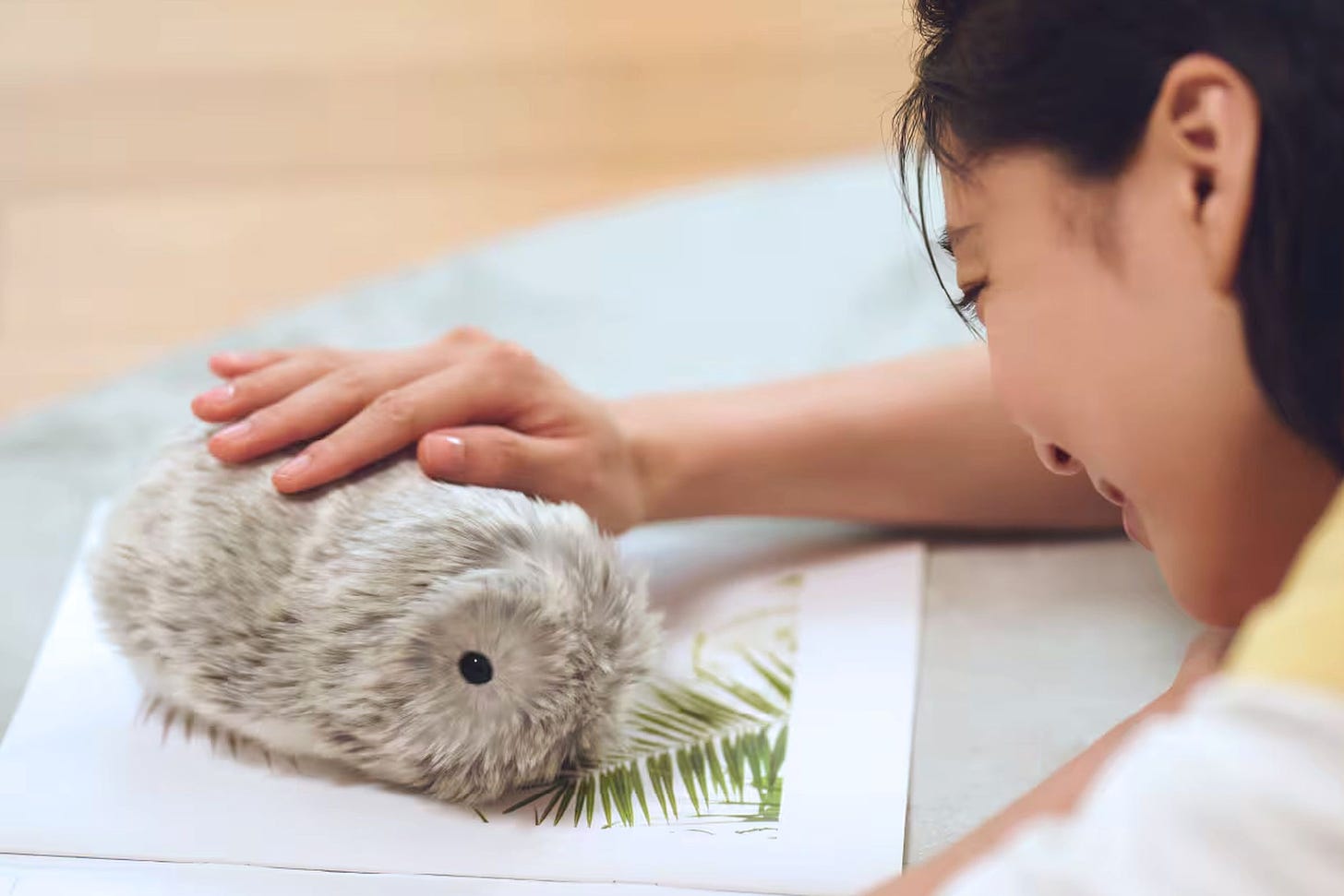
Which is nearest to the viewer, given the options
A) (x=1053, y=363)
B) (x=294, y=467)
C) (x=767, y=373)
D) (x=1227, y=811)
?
(x=1227, y=811)

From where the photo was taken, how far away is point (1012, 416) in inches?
25.4

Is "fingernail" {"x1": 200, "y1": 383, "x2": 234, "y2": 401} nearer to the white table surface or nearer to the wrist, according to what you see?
the white table surface

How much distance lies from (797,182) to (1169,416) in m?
0.69

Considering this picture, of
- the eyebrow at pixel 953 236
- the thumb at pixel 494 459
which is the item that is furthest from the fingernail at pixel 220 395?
the eyebrow at pixel 953 236

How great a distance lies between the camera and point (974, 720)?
77 centimetres

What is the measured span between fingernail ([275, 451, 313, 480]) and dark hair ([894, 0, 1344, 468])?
32 cm

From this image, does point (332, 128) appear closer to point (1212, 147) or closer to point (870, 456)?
point (870, 456)

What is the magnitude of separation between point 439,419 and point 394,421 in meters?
0.02

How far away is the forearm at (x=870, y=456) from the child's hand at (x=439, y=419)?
4cm

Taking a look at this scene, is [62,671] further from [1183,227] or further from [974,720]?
[1183,227]

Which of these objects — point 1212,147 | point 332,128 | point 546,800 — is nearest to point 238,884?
point 546,800

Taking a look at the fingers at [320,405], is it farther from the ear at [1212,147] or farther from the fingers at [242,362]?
the ear at [1212,147]

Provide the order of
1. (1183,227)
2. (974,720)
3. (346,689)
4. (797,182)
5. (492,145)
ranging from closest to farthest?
(1183,227)
(346,689)
(974,720)
(797,182)
(492,145)

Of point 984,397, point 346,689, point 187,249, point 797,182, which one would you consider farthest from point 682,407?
point 187,249
